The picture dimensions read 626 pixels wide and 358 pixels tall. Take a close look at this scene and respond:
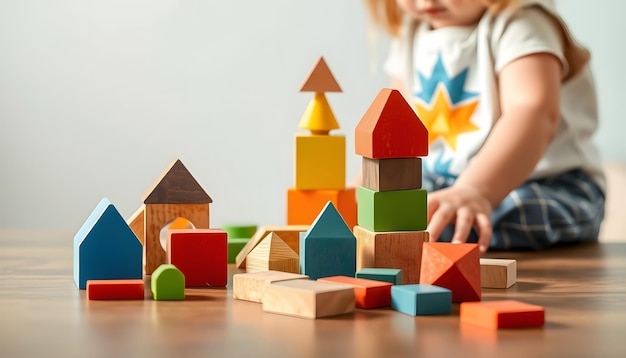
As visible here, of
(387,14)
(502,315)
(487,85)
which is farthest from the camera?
(387,14)

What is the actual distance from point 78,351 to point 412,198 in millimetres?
344

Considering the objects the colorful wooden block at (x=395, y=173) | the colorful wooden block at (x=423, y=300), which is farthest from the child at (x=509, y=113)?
the colorful wooden block at (x=423, y=300)

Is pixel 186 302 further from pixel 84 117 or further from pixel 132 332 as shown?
pixel 84 117

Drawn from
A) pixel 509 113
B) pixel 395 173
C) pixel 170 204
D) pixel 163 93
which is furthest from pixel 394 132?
pixel 163 93

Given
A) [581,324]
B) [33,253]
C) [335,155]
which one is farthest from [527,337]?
[33,253]

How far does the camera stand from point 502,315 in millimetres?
627

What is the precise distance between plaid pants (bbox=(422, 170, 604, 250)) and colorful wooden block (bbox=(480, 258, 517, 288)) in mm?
387

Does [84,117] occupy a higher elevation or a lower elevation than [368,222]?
higher

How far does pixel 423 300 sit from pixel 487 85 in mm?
787

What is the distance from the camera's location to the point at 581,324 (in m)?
0.65

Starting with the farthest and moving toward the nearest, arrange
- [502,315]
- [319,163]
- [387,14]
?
1. [387,14]
2. [319,163]
3. [502,315]

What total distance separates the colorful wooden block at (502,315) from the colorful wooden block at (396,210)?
149mm

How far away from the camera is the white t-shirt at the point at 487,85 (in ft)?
4.54

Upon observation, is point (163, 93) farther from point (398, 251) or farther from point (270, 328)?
→ point (270, 328)
